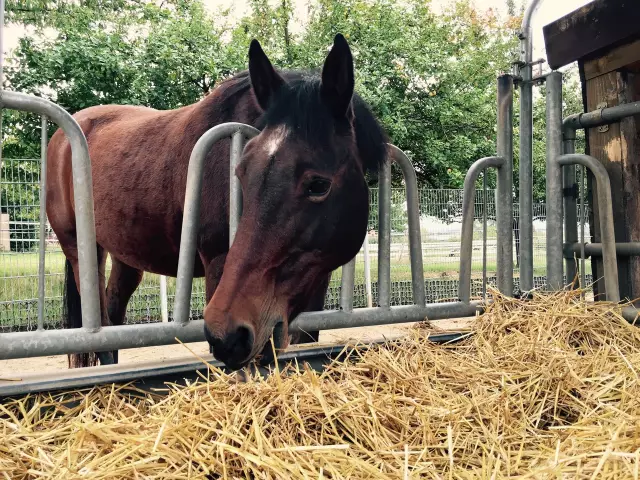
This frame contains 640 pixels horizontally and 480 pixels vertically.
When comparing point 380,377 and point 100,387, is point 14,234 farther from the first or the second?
point 380,377

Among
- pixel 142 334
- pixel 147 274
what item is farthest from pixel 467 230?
pixel 147 274

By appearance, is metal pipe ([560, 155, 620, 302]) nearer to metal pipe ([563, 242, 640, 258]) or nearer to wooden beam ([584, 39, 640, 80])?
metal pipe ([563, 242, 640, 258])

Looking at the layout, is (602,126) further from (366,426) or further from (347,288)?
(366,426)

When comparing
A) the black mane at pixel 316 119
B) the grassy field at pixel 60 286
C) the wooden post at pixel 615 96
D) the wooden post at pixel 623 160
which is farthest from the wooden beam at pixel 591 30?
the grassy field at pixel 60 286

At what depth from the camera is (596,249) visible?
10.8ft

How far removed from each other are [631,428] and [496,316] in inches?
54.4

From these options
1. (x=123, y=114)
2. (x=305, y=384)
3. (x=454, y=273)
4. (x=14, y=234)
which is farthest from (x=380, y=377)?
(x=454, y=273)

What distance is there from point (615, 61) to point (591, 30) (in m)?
0.26

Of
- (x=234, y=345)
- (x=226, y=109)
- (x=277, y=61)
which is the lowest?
(x=234, y=345)

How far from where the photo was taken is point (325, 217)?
2043 mm

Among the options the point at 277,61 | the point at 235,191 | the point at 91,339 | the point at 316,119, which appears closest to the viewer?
the point at 91,339

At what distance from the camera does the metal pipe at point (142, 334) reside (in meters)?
1.74

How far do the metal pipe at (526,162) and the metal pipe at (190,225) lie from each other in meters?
2.17

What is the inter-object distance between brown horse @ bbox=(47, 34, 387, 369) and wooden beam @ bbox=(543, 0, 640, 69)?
5.91ft
